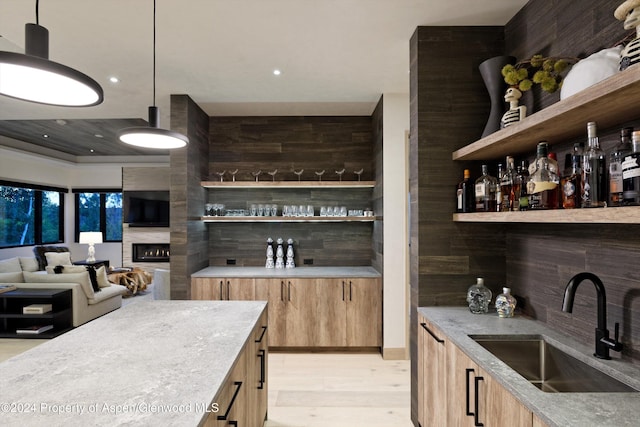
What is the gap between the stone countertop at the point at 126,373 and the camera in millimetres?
977

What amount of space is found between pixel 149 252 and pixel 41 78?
23.7ft

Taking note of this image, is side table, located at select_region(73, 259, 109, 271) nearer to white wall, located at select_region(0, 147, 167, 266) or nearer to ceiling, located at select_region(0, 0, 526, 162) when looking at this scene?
white wall, located at select_region(0, 147, 167, 266)

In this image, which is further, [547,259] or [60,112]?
[60,112]

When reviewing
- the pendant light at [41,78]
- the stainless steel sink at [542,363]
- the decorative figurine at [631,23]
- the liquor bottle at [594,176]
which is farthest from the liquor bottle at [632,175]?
the pendant light at [41,78]

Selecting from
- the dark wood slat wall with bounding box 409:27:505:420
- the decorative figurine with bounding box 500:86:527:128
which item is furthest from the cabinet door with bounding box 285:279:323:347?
the decorative figurine with bounding box 500:86:527:128

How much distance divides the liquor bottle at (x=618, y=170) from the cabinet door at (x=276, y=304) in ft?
9.72

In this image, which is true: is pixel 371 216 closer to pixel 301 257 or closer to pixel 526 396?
pixel 301 257

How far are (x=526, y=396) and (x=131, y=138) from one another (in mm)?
2243

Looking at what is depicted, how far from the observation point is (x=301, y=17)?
2268 millimetres

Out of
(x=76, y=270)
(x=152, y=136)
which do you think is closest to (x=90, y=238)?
(x=76, y=270)

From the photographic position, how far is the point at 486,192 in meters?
2.11

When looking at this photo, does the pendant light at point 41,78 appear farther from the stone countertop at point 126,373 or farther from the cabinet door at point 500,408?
the cabinet door at point 500,408

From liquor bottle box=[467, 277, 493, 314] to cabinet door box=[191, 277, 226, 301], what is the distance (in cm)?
248

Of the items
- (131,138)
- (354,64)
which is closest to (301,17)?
(354,64)
